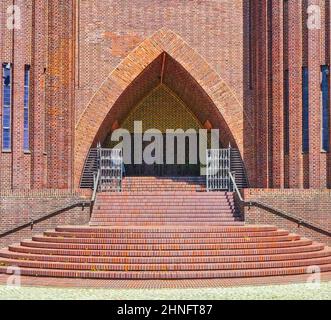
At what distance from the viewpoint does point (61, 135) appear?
1842 centimetres

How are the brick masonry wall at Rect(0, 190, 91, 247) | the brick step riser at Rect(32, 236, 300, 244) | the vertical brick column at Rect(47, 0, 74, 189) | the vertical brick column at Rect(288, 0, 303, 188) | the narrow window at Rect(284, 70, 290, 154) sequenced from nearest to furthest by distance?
the brick step riser at Rect(32, 236, 300, 244) < the brick masonry wall at Rect(0, 190, 91, 247) < the vertical brick column at Rect(288, 0, 303, 188) < the narrow window at Rect(284, 70, 290, 154) < the vertical brick column at Rect(47, 0, 74, 189)

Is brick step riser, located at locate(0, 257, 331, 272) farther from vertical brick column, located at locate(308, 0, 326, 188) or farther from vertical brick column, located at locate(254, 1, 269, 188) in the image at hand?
vertical brick column, located at locate(254, 1, 269, 188)

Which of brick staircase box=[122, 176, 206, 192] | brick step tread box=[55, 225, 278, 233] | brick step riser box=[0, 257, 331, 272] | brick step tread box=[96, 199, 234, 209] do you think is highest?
brick staircase box=[122, 176, 206, 192]

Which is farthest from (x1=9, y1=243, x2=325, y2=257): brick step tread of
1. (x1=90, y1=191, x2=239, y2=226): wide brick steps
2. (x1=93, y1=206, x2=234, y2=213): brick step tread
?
(x1=93, y1=206, x2=234, y2=213): brick step tread

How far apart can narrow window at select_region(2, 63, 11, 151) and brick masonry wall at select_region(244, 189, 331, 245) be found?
6262mm

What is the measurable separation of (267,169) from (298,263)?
6415mm

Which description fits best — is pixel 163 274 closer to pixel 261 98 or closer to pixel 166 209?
pixel 166 209

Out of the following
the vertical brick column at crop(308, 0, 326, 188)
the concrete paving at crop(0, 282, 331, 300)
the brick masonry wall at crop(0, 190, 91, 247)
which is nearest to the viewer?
the concrete paving at crop(0, 282, 331, 300)

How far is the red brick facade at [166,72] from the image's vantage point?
17078 mm

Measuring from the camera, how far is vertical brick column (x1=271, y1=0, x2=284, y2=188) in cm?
1783

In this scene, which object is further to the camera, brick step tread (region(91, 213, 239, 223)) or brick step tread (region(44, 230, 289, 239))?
brick step tread (region(91, 213, 239, 223))

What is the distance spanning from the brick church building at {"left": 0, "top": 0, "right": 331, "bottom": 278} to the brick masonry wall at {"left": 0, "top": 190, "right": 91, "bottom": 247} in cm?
2

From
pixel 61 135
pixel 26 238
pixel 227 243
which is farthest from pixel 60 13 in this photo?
pixel 227 243

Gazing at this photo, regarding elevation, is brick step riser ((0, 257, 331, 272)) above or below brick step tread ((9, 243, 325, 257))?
below
